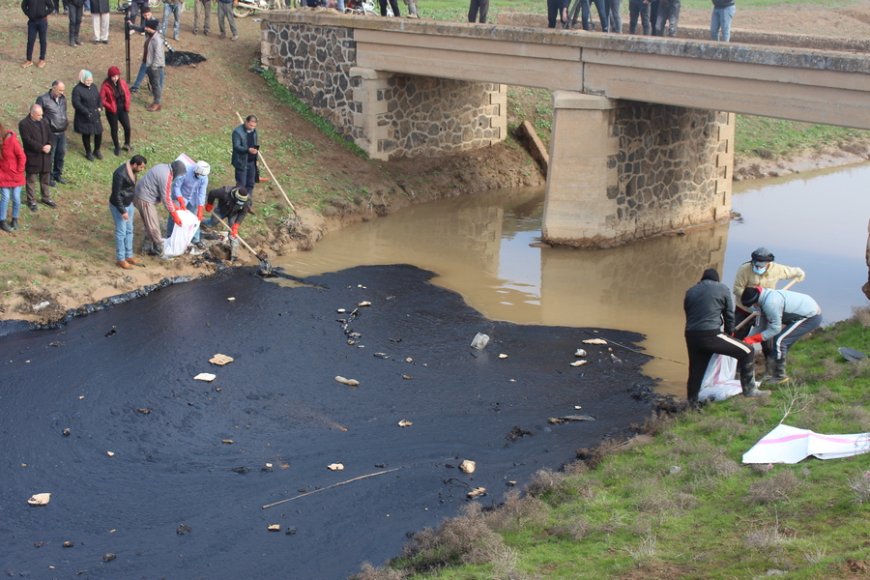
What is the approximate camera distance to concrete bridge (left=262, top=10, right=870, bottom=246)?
17.8 meters

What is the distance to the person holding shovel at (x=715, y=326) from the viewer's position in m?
11.8

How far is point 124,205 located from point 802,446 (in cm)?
1057

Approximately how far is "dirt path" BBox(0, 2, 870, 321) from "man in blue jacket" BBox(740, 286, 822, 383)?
361 inches

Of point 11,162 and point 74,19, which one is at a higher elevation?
point 74,19

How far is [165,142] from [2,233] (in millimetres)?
5258

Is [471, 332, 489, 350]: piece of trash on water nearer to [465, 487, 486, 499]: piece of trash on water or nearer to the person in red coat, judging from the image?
[465, 487, 486, 499]: piece of trash on water

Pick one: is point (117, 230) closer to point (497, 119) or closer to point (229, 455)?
point (229, 455)

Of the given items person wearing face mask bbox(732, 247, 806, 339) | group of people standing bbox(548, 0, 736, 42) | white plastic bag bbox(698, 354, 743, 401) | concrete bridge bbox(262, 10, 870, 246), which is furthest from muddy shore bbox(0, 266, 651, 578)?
group of people standing bbox(548, 0, 736, 42)

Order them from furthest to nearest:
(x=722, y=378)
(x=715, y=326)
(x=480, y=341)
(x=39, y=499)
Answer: (x=480, y=341), (x=722, y=378), (x=715, y=326), (x=39, y=499)

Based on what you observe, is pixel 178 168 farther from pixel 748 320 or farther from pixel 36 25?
pixel 748 320

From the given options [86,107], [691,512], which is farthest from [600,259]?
[691,512]

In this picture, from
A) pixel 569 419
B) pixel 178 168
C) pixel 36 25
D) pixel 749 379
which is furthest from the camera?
pixel 36 25

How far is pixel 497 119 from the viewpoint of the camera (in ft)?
87.5

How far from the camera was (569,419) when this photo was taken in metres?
12.8
